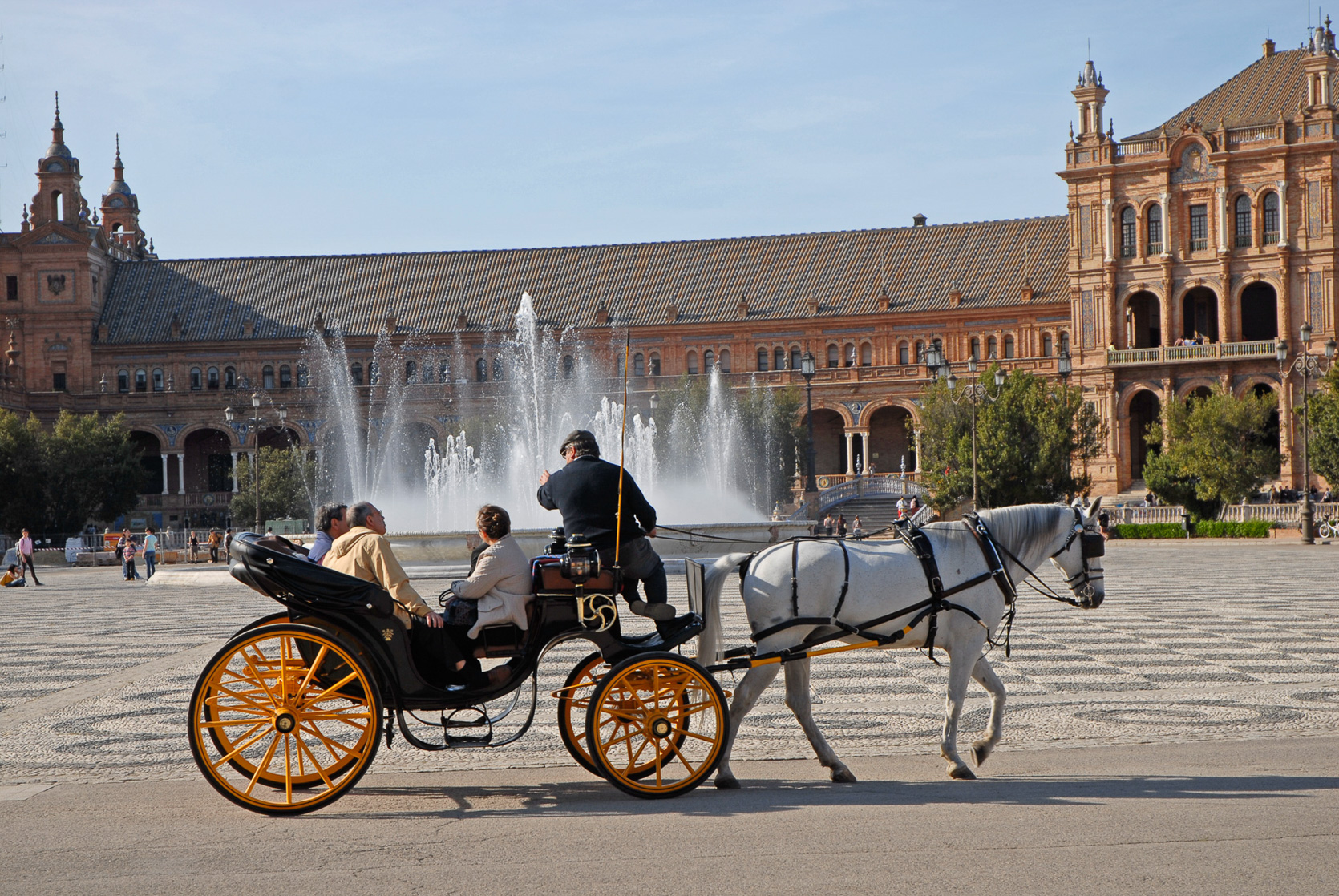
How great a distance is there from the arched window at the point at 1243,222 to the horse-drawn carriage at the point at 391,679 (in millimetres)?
58147

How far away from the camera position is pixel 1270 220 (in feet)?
195

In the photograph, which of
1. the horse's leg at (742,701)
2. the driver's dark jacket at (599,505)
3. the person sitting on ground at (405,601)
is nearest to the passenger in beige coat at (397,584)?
the person sitting on ground at (405,601)

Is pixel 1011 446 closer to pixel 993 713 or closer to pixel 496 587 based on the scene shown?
pixel 993 713

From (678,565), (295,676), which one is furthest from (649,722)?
(678,565)

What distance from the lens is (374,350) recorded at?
251 ft

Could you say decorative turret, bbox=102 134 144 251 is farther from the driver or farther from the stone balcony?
the driver

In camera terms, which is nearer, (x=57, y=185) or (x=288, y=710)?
(x=288, y=710)

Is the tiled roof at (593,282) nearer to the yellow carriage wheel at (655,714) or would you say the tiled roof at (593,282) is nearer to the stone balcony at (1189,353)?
the stone balcony at (1189,353)

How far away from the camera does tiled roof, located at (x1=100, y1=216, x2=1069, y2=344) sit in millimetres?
74250

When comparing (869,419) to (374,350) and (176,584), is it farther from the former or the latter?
(176,584)

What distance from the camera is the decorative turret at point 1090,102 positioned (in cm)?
6159

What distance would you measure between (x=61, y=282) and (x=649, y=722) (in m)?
78.6

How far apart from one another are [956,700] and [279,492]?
54224 millimetres

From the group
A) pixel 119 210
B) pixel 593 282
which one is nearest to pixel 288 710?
pixel 593 282
